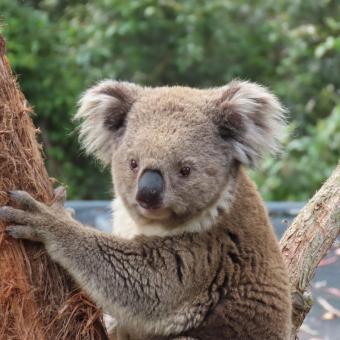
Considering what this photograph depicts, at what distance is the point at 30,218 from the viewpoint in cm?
293

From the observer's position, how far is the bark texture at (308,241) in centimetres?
395

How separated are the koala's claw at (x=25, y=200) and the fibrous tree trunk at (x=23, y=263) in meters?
0.03

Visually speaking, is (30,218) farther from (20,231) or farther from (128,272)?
(128,272)

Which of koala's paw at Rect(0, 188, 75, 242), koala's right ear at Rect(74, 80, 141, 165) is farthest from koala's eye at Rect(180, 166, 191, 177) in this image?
koala's paw at Rect(0, 188, 75, 242)

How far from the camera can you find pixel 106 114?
3.54 m

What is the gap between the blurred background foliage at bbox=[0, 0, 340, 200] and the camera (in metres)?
8.91

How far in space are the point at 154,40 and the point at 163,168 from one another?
7129 mm

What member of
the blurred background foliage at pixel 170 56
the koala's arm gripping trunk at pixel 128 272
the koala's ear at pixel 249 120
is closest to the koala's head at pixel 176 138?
the koala's ear at pixel 249 120

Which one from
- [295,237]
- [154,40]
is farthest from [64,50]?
[295,237]

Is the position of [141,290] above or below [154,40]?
above

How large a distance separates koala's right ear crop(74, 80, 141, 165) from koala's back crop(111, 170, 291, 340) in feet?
1.83

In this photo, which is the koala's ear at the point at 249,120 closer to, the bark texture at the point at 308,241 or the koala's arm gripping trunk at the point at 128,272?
the koala's arm gripping trunk at the point at 128,272

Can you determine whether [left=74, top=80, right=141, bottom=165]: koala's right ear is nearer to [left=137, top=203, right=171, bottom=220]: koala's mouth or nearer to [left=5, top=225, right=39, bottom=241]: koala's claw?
[left=137, top=203, right=171, bottom=220]: koala's mouth

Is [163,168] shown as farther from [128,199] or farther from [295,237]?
[295,237]
